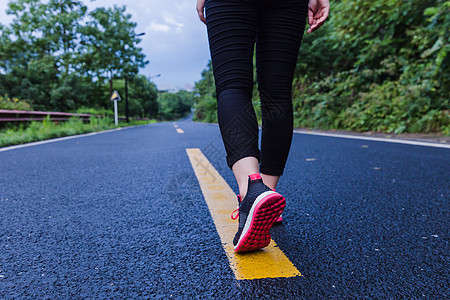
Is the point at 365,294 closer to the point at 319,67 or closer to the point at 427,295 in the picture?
the point at 427,295

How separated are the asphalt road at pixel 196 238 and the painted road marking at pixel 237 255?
31 millimetres

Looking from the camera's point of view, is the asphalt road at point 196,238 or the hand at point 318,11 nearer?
the asphalt road at point 196,238

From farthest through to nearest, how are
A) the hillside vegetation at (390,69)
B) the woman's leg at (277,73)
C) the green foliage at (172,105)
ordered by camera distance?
1. the green foliage at (172,105)
2. the hillside vegetation at (390,69)
3. the woman's leg at (277,73)

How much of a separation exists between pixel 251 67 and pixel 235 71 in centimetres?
9

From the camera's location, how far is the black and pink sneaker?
3.52 ft

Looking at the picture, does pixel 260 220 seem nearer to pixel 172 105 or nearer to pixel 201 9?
pixel 201 9

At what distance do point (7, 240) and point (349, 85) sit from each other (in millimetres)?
9105

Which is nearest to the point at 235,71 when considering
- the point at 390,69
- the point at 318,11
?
the point at 318,11

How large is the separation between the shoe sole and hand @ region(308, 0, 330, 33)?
0.88m

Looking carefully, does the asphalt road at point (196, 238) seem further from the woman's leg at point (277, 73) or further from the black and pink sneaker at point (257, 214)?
the woman's leg at point (277, 73)

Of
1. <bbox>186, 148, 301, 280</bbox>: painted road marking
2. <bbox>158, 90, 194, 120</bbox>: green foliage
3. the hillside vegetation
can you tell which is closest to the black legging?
<bbox>186, 148, 301, 280</bbox>: painted road marking

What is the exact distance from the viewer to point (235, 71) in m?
1.33

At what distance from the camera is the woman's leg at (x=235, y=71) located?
1261mm

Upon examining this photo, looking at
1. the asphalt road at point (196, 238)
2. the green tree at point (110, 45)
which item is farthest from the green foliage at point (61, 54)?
the asphalt road at point (196, 238)
